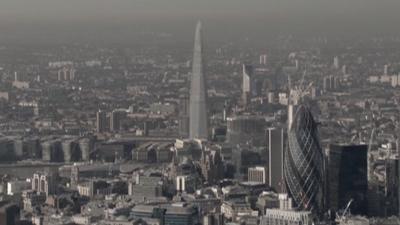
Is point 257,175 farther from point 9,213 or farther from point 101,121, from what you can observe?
point 101,121

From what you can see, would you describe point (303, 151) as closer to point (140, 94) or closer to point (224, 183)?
point (224, 183)

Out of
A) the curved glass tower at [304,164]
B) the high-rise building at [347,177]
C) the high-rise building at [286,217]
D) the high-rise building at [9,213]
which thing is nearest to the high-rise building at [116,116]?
the curved glass tower at [304,164]

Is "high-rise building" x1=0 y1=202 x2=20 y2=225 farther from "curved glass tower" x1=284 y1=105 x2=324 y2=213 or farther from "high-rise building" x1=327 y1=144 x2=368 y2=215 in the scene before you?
"high-rise building" x1=327 y1=144 x2=368 y2=215

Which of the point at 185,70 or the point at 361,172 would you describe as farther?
the point at 185,70

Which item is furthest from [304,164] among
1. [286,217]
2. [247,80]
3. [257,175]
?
[247,80]

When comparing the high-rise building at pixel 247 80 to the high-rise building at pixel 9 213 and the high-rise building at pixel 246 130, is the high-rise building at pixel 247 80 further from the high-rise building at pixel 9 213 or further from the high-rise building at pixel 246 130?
the high-rise building at pixel 9 213

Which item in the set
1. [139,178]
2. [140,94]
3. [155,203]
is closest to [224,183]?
[139,178]

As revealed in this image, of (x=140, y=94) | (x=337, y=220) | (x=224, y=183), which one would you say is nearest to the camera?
(x=337, y=220)
